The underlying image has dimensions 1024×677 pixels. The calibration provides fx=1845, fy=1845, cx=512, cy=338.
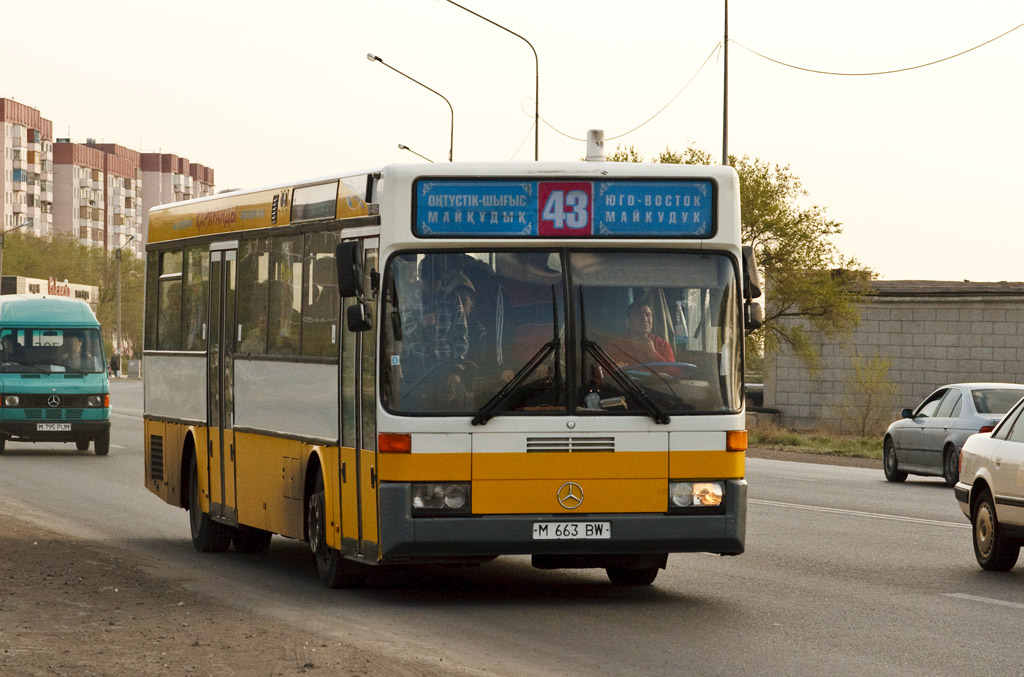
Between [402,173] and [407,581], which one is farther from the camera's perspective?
[407,581]

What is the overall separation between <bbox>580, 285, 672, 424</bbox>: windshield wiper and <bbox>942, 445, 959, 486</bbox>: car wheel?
48.2 ft

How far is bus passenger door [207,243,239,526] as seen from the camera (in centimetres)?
1450

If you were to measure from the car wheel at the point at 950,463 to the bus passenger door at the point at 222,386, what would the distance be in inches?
511

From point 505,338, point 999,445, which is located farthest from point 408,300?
point 999,445

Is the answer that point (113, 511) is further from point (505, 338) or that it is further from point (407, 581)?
point (505, 338)

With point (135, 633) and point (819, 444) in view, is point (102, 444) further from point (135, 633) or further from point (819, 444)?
point (135, 633)

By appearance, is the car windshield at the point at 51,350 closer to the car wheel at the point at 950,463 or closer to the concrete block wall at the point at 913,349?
the car wheel at the point at 950,463

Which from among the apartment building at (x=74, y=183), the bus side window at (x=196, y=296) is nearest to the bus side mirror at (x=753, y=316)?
the bus side window at (x=196, y=296)

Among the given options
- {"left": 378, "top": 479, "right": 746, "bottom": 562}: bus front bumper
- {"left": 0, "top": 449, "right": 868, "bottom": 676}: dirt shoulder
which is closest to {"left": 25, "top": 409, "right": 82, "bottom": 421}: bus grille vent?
{"left": 0, "top": 449, "right": 868, "bottom": 676}: dirt shoulder

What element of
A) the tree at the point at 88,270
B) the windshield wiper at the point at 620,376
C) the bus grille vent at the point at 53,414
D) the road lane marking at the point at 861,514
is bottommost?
the road lane marking at the point at 861,514

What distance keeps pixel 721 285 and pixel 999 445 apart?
367 cm

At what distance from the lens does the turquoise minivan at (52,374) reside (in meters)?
31.8

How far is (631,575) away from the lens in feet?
42.6

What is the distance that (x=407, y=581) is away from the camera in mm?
13117
